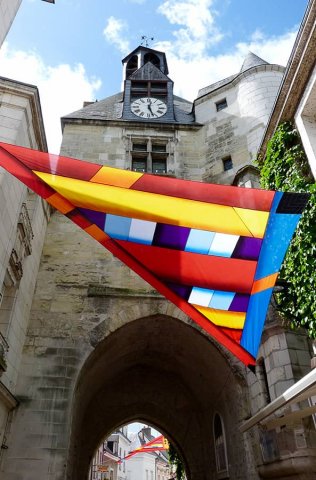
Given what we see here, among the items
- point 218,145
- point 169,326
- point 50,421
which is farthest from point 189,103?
point 50,421

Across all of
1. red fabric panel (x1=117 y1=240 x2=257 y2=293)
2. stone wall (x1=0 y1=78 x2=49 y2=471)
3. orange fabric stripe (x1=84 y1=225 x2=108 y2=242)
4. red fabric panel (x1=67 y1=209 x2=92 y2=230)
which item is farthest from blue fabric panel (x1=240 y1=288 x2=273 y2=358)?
stone wall (x1=0 y1=78 x2=49 y2=471)

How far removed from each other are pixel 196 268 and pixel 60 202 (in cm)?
137

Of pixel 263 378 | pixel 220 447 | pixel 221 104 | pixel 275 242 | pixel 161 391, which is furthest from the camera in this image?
pixel 221 104

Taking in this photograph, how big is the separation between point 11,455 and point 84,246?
4085mm

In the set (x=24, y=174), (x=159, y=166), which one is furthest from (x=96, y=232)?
(x=159, y=166)

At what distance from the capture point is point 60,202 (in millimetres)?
3645

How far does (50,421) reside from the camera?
259 inches

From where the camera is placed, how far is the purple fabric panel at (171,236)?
3.65 meters

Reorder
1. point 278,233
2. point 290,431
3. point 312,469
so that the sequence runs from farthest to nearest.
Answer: point 290,431
point 312,469
point 278,233

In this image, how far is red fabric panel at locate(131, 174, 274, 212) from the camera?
12.1 feet

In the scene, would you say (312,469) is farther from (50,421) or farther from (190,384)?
(190,384)

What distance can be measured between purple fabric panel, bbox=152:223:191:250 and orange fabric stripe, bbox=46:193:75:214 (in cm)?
81

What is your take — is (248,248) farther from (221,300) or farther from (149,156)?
(149,156)

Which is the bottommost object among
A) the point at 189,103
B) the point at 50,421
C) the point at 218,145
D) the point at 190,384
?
the point at 50,421
